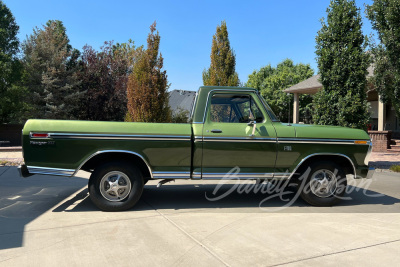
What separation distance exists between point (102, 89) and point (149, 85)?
Answer: 8.42 metres

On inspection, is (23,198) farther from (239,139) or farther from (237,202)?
(239,139)

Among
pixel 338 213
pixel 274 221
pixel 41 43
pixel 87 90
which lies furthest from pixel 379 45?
pixel 41 43

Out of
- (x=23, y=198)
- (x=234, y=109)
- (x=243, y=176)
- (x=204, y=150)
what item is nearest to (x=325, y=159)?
(x=243, y=176)

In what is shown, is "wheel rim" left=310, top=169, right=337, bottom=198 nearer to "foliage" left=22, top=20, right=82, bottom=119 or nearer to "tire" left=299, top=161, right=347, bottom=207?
"tire" left=299, top=161, right=347, bottom=207

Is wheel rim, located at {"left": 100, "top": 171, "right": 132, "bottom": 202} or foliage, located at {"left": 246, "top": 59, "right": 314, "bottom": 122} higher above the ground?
foliage, located at {"left": 246, "top": 59, "right": 314, "bottom": 122}

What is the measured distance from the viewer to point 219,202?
6227 millimetres

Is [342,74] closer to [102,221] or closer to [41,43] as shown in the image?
[102,221]

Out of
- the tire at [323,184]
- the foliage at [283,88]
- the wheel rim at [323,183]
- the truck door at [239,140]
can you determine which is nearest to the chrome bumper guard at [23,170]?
the truck door at [239,140]

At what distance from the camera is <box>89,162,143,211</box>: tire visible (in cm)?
536

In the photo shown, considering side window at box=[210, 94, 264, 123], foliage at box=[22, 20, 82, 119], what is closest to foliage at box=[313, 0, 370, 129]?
side window at box=[210, 94, 264, 123]

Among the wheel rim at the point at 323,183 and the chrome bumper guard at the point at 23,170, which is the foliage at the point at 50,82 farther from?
the wheel rim at the point at 323,183

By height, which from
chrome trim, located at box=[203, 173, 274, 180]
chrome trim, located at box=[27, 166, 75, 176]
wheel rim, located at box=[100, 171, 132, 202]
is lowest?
wheel rim, located at box=[100, 171, 132, 202]

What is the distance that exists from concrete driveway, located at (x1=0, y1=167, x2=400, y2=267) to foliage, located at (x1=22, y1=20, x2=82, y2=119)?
526 inches

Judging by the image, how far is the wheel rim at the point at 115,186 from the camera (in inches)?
212
